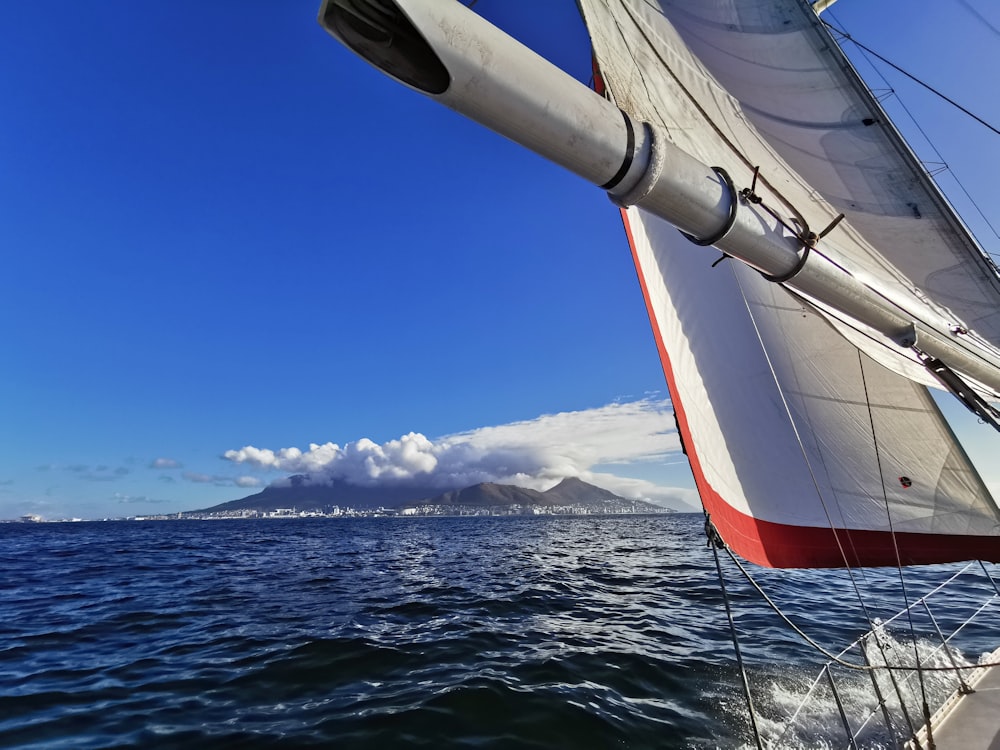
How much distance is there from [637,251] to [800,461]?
116 inches

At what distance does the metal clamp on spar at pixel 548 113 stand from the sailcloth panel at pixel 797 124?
86 centimetres

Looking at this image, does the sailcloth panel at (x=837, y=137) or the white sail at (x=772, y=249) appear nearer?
the white sail at (x=772, y=249)

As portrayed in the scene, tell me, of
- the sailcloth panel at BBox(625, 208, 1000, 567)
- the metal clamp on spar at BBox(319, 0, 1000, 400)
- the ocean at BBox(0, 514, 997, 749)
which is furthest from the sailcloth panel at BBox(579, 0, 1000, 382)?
the ocean at BBox(0, 514, 997, 749)

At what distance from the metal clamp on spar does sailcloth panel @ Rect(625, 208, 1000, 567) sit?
2556 mm

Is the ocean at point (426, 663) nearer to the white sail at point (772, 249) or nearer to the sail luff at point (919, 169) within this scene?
the white sail at point (772, 249)

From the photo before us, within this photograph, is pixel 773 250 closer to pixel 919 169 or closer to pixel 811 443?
pixel 919 169

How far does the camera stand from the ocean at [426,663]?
4.59m

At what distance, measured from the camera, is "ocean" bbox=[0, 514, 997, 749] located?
4.59 meters

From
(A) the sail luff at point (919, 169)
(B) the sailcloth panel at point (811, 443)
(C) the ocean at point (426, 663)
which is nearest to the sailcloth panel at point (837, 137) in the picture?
(A) the sail luff at point (919, 169)

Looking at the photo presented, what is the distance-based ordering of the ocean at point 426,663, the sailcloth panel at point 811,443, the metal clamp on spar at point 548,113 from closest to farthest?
the metal clamp on spar at point 548,113 → the ocean at point 426,663 → the sailcloth panel at point 811,443

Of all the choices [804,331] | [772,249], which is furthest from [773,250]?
[804,331]

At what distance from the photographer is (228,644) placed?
286 inches

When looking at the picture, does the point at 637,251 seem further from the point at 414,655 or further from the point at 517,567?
the point at 517,567

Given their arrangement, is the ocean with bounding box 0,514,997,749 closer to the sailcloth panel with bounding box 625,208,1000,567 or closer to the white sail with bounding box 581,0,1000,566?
the sailcloth panel with bounding box 625,208,1000,567
